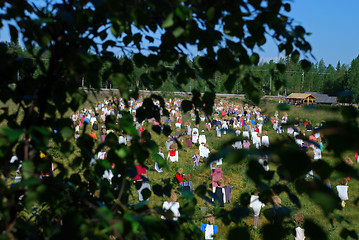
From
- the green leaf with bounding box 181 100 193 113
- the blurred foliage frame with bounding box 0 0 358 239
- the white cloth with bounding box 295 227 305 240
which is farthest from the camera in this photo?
the white cloth with bounding box 295 227 305 240

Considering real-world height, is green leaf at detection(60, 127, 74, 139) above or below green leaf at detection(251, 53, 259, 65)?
below

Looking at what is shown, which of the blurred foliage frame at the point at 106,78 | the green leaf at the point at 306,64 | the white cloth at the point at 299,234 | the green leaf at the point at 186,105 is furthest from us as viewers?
the white cloth at the point at 299,234

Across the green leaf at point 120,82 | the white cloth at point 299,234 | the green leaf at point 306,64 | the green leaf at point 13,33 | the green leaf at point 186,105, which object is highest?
the green leaf at point 13,33

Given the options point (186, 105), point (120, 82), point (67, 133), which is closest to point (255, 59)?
point (186, 105)

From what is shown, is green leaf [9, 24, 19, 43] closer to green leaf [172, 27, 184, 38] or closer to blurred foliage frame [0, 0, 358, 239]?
blurred foliage frame [0, 0, 358, 239]

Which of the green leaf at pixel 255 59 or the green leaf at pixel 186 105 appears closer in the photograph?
the green leaf at pixel 255 59

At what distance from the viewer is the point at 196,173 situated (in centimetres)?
1231

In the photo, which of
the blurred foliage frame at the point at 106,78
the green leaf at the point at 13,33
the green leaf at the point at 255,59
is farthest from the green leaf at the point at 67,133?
the green leaf at the point at 255,59

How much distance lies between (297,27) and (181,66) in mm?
650

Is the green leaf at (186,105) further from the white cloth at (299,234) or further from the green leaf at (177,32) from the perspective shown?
the white cloth at (299,234)

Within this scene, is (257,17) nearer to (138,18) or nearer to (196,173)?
(138,18)

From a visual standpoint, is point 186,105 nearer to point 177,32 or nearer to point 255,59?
point 255,59

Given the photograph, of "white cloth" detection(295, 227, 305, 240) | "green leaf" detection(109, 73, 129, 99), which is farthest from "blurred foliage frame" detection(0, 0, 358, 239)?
"white cloth" detection(295, 227, 305, 240)

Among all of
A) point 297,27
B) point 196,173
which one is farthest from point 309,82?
point 297,27
